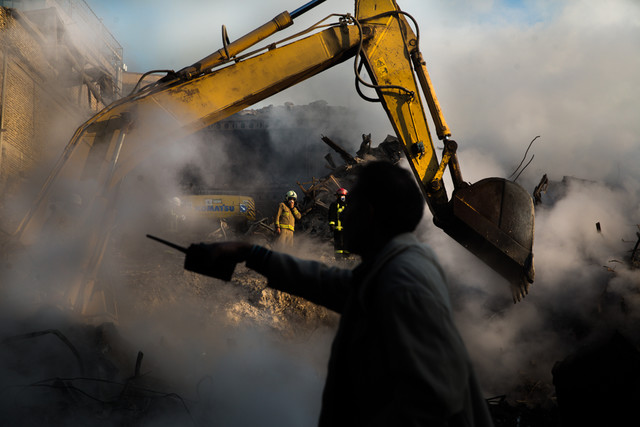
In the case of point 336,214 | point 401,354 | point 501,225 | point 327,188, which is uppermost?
point 327,188

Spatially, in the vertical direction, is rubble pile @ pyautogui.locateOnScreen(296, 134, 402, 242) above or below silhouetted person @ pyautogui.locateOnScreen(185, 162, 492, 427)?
above

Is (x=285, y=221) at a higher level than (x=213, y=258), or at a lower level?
higher

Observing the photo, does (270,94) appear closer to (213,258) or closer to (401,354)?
(213,258)

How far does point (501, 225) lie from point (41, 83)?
14.1m

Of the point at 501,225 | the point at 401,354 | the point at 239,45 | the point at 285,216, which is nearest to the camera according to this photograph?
the point at 401,354

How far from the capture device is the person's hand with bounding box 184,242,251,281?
6.20 feet

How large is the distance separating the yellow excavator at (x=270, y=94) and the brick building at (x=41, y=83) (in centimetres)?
385

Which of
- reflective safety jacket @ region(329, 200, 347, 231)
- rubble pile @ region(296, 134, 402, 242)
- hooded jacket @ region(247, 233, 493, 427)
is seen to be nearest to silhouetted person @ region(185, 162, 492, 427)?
hooded jacket @ region(247, 233, 493, 427)

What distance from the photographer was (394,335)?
1218 millimetres

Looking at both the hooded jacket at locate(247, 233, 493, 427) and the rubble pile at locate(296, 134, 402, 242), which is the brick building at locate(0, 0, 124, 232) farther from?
the hooded jacket at locate(247, 233, 493, 427)

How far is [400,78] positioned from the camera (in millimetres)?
5707

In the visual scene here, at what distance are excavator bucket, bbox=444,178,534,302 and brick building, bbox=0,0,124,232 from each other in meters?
7.66

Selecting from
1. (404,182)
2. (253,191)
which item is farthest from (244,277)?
(253,191)

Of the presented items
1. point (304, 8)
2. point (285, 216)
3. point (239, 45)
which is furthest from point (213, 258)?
point (285, 216)
